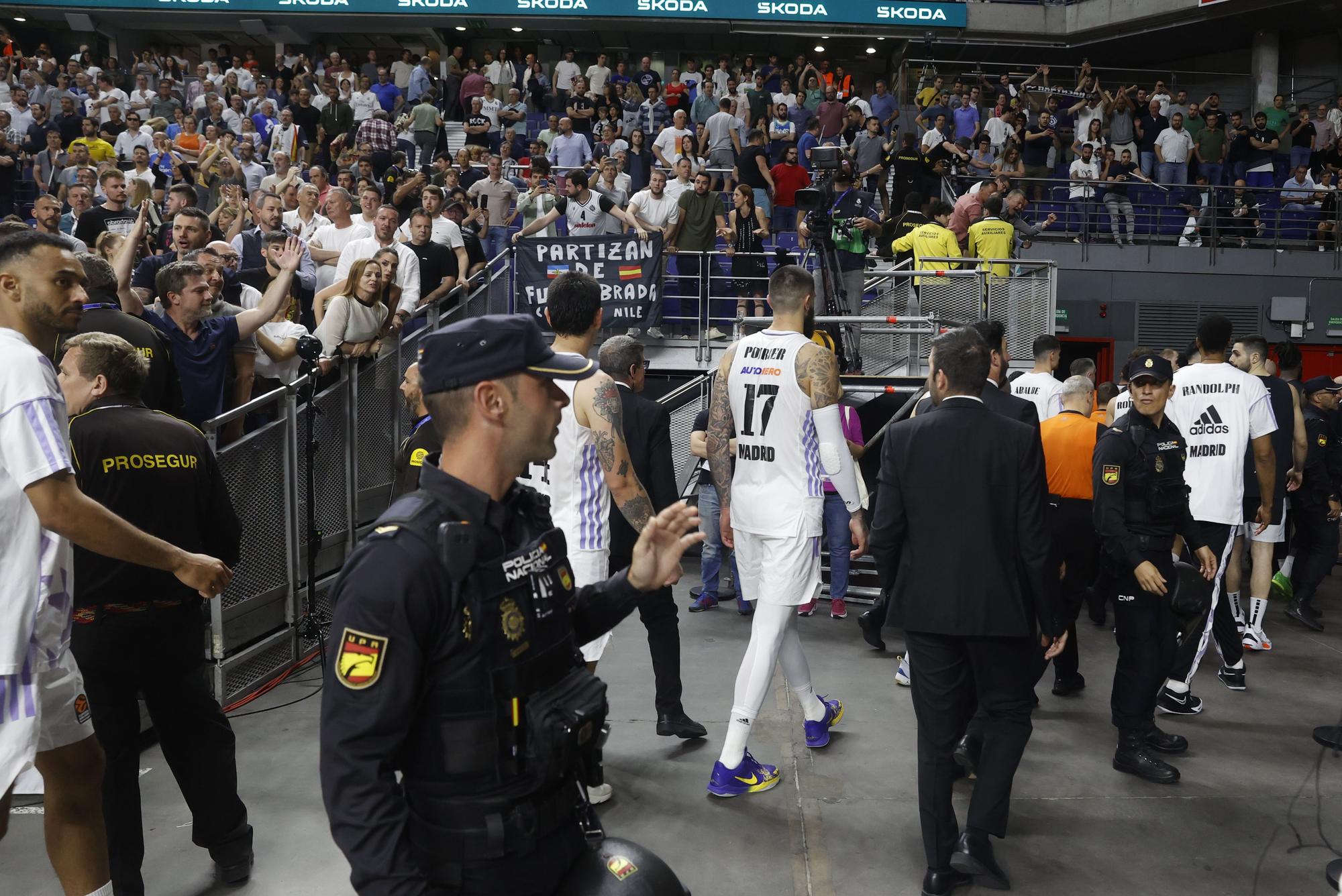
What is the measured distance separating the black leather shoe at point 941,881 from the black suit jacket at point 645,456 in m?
2.08

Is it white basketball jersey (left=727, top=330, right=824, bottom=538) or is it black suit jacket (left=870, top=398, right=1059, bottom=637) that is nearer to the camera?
black suit jacket (left=870, top=398, right=1059, bottom=637)

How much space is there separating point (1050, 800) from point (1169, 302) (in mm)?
14696

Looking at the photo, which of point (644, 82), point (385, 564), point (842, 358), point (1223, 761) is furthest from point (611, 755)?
point (644, 82)

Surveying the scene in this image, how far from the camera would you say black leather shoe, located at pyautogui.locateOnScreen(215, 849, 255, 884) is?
3945mm

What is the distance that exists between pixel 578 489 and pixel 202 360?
264cm

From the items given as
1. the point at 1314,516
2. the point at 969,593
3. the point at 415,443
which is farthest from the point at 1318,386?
the point at 415,443

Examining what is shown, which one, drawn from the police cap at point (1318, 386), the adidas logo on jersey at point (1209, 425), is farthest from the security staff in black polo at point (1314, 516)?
the adidas logo on jersey at point (1209, 425)

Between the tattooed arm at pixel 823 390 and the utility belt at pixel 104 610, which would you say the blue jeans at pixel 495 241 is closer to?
the tattooed arm at pixel 823 390

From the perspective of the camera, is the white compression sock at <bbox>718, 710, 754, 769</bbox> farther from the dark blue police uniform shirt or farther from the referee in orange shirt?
the dark blue police uniform shirt

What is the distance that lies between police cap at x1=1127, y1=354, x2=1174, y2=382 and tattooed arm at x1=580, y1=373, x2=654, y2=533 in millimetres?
2449

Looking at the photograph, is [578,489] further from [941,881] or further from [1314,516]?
[1314,516]

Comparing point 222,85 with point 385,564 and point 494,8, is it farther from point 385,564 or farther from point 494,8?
point 385,564

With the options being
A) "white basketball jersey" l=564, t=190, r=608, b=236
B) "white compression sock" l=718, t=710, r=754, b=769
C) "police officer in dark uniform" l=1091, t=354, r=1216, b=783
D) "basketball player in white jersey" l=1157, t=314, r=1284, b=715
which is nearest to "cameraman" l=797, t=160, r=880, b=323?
"white basketball jersey" l=564, t=190, r=608, b=236

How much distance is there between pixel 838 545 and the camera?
26.3ft
